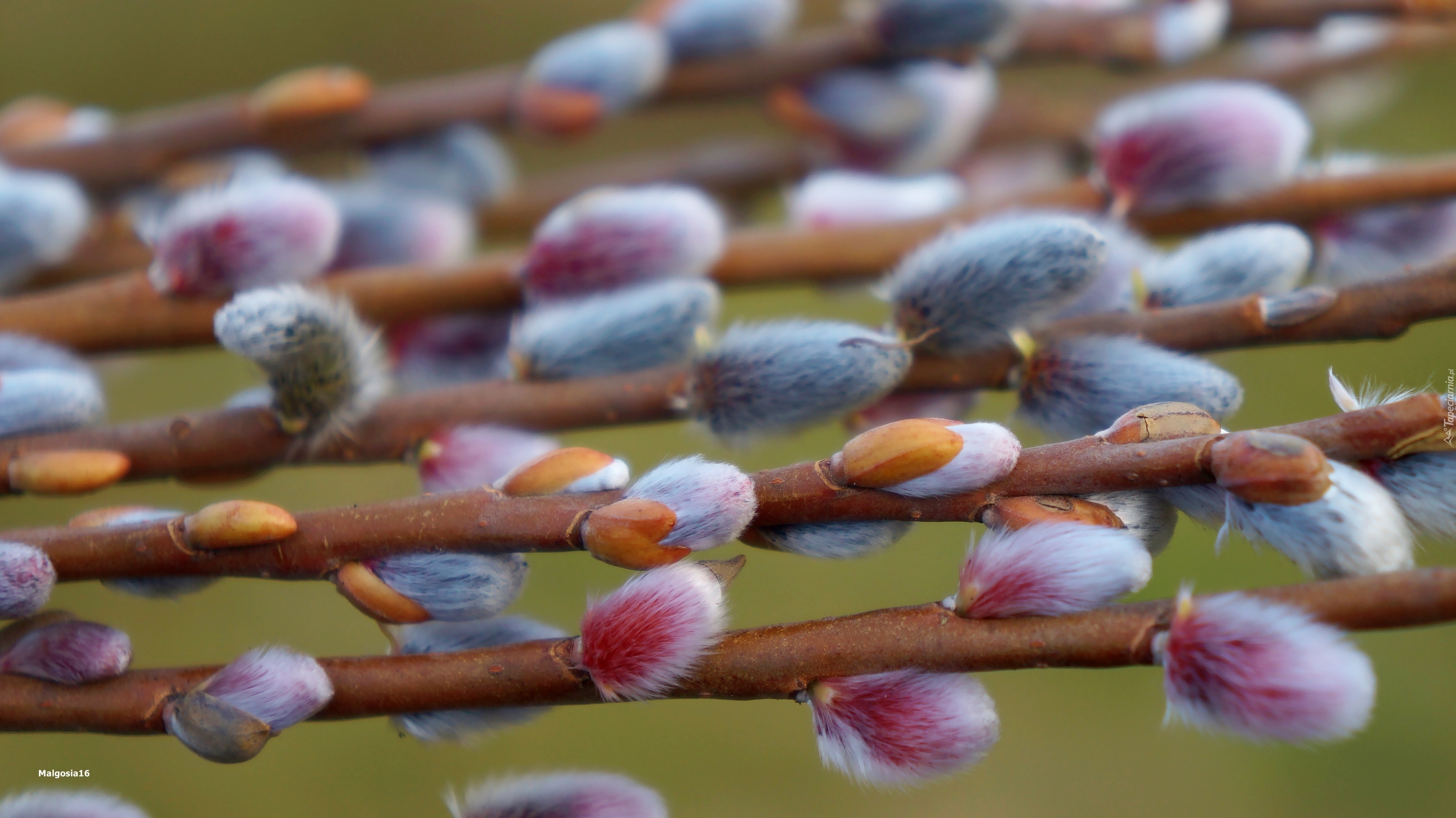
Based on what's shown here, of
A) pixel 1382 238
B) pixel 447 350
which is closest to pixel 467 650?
pixel 447 350

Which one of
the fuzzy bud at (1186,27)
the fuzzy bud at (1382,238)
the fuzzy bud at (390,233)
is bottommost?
the fuzzy bud at (1382,238)

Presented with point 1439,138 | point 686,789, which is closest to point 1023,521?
point 686,789

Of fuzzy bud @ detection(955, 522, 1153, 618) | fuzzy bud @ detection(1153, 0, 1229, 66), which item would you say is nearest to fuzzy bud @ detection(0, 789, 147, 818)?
fuzzy bud @ detection(955, 522, 1153, 618)

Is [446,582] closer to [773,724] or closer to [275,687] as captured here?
[275,687]

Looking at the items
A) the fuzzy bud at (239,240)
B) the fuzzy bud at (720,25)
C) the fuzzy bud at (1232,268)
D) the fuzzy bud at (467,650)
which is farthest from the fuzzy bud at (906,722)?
the fuzzy bud at (720,25)

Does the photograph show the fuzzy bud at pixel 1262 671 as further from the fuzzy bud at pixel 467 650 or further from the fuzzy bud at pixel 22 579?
the fuzzy bud at pixel 22 579
